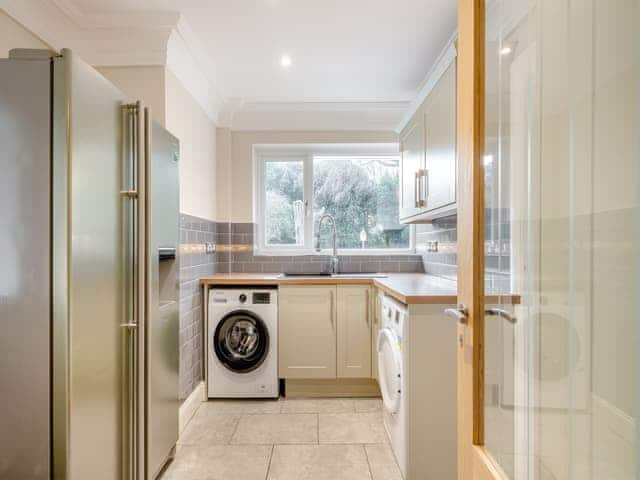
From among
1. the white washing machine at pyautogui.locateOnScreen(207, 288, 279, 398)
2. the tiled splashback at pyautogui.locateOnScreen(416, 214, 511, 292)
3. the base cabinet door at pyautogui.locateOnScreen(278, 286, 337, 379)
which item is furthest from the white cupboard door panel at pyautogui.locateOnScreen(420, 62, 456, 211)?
the white washing machine at pyautogui.locateOnScreen(207, 288, 279, 398)

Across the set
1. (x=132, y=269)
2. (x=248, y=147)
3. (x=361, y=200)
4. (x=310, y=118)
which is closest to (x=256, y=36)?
(x=310, y=118)

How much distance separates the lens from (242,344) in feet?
9.15

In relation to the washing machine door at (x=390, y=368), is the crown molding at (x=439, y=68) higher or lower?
higher

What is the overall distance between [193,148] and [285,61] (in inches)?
36.1

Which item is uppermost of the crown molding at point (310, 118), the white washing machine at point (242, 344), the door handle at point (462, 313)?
the crown molding at point (310, 118)

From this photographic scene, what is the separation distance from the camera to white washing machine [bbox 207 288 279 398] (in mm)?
2756

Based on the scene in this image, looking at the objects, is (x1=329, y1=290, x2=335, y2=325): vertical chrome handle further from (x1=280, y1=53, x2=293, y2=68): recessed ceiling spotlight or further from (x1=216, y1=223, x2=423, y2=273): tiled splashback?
(x1=280, y1=53, x2=293, y2=68): recessed ceiling spotlight

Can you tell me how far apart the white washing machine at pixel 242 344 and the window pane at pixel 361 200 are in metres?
1.12

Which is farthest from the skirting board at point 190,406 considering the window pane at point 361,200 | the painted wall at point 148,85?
the painted wall at point 148,85

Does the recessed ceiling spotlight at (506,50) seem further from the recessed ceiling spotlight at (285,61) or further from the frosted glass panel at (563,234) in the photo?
the recessed ceiling spotlight at (285,61)

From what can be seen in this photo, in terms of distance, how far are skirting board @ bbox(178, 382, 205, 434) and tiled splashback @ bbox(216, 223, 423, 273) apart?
1155mm

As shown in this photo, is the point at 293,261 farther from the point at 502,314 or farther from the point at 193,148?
the point at 502,314

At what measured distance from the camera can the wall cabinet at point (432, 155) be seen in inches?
76.5

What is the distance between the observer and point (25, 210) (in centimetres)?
113
